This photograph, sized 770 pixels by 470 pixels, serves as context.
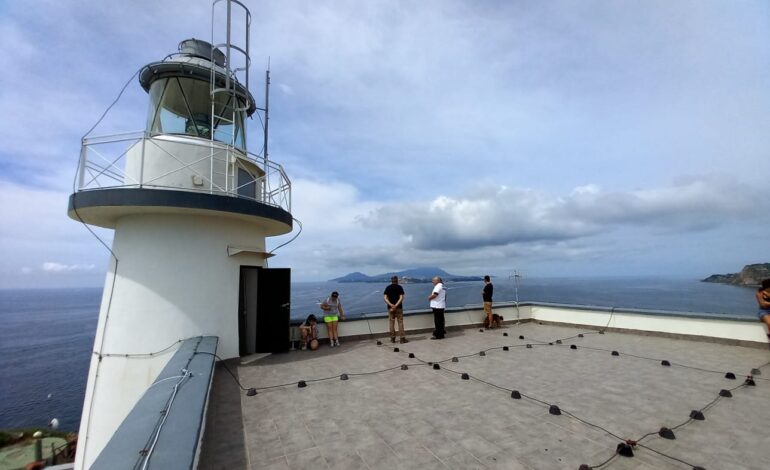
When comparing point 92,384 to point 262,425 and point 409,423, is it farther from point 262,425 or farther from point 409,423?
point 409,423

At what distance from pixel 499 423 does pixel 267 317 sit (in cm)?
607

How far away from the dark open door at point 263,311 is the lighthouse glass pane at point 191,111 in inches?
131

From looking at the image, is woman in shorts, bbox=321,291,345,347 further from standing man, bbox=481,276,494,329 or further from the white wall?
standing man, bbox=481,276,494,329

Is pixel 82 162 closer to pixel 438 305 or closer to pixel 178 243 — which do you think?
pixel 178 243

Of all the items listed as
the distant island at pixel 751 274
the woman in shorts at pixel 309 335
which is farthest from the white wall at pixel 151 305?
the distant island at pixel 751 274

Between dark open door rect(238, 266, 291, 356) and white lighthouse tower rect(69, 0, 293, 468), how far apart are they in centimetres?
3

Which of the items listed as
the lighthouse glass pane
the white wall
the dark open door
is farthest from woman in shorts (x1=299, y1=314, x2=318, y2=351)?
the lighthouse glass pane

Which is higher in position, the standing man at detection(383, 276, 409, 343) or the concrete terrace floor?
the standing man at detection(383, 276, 409, 343)

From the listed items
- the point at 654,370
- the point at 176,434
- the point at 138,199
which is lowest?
the point at 654,370

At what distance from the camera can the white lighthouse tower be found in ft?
22.0

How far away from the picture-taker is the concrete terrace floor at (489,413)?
369cm

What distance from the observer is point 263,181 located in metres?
8.98

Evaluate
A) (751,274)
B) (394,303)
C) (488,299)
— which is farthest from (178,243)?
(751,274)

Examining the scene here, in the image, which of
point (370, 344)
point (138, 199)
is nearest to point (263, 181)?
point (138, 199)
